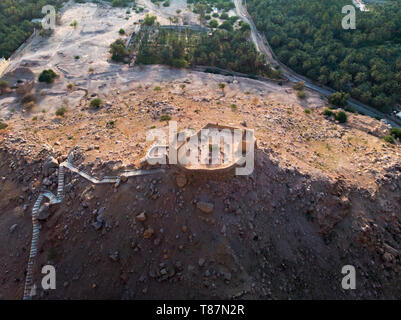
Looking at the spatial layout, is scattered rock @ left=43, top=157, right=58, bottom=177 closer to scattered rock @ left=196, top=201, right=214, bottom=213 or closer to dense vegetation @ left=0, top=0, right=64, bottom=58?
scattered rock @ left=196, top=201, right=214, bottom=213

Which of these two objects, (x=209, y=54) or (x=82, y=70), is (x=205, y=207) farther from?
(x=82, y=70)

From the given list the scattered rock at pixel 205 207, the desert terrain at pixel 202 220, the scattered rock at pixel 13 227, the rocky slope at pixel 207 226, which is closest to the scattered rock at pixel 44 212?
the desert terrain at pixel 202 220

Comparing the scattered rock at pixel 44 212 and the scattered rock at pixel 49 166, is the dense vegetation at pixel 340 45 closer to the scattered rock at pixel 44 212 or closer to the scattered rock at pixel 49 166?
the scattered rock at pixel 49 166

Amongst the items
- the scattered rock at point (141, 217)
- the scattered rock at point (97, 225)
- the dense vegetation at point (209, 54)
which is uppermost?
the dense vegetation at point (209, 54)

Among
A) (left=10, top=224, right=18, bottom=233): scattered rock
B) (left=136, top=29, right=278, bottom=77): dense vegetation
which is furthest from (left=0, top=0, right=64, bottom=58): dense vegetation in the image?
(left=10, top=224, right=18, bottom=233): scattered rock

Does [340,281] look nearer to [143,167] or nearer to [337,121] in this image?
[143,167]

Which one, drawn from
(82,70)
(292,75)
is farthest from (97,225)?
(292,75)
